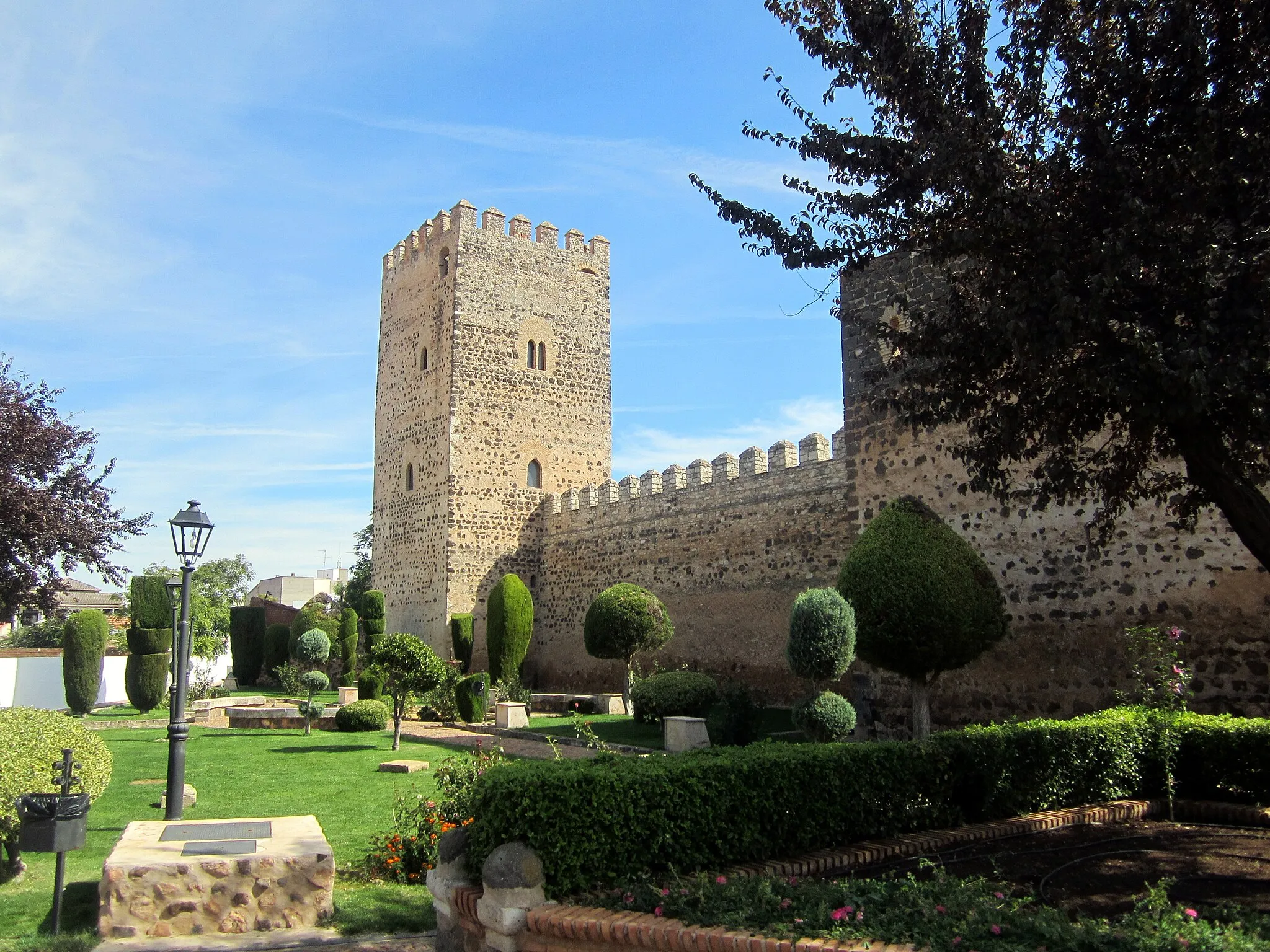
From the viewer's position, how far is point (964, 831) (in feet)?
21.7

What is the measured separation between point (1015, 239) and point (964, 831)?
151 inches

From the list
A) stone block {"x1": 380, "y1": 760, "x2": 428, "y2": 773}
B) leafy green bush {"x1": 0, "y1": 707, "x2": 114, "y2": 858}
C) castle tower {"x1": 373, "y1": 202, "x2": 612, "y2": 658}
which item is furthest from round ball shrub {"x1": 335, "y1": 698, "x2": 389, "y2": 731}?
leafy green bush {"x1": 0, "y1": 707, "x2": 114, "y2": 858}

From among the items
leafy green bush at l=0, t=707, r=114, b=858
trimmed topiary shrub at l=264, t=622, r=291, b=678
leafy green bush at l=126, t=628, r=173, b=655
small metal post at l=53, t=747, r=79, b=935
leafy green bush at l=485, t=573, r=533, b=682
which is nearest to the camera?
small metal post at l=53, t=747, r=79, b=935

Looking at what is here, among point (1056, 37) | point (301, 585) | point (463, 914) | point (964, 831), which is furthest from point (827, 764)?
point (301, 585)

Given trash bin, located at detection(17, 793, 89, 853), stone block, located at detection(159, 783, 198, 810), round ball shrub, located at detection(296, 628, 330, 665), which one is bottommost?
stone block, located at detection(159, 783, 198, 810)

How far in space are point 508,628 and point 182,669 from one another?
1333cm

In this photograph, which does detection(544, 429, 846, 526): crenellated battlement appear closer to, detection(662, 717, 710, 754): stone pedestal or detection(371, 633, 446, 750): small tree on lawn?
detection(662, 717, 710, 754): stone pedestal

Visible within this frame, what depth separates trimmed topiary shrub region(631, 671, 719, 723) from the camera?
583 inches

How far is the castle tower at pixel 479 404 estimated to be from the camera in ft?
77.8

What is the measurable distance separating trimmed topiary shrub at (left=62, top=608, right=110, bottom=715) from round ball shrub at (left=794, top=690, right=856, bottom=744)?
675 inches

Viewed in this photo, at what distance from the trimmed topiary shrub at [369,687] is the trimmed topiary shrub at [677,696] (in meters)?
6.28

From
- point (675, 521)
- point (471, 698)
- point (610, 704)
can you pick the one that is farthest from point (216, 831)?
point (675, 521)

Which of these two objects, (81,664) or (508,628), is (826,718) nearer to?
(508,628)

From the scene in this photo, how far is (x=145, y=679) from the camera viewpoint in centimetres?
2095
